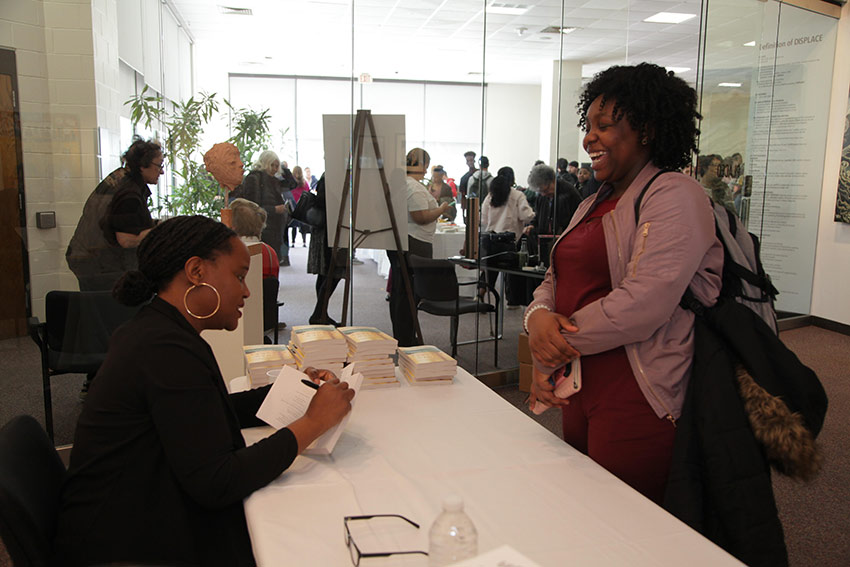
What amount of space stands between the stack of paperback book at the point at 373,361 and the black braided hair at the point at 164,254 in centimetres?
75

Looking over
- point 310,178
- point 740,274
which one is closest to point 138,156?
point 310,178

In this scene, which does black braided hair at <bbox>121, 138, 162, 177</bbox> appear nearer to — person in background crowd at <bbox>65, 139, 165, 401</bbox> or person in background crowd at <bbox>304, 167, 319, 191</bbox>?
person in background crowd at <bbox>65, 139, 165, 401</bbox>

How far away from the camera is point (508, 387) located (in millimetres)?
4711

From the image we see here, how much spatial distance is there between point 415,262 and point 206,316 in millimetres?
2968

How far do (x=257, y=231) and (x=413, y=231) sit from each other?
105cm

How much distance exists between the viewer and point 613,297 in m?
1.45

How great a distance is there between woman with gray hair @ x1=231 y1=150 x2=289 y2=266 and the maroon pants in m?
3.11

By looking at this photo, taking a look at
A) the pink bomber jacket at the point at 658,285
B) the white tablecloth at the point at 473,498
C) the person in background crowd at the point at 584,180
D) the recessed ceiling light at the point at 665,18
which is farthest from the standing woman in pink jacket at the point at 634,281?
the recessed ceiling light at the point at 665,18

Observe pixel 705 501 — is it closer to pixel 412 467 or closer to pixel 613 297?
pixel 613 297

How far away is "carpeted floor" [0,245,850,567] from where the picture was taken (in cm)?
266

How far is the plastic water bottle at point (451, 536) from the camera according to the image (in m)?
0.96

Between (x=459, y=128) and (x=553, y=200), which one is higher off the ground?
(x=459, y=128)

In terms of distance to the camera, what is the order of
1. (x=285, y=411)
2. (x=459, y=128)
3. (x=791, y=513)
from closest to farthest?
(x=285, y=411) → (x=791, y=513) → (x=459, y=128)

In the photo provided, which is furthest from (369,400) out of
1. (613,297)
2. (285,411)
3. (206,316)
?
(613,297)
